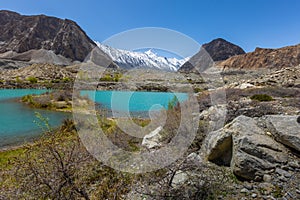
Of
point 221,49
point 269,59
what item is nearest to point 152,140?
point 269,59

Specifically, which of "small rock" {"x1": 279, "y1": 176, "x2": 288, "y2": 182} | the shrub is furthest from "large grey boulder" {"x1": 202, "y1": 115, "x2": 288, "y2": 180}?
the shrub

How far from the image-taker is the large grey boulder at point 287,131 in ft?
11.6

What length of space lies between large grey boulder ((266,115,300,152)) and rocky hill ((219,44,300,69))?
8463 cm

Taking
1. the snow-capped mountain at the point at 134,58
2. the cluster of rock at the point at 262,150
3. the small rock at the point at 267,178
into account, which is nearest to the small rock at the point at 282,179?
the cluster of rock at the point at 262,150

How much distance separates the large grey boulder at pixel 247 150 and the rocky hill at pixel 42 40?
149 m

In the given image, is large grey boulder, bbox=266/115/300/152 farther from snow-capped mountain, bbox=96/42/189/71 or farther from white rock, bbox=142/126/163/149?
white rock, bbox=142/126/163/149

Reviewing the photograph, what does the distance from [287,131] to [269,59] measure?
9776cm

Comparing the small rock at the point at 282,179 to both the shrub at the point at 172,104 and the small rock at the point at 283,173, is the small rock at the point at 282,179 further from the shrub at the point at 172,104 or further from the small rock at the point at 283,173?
the shrub at the point at 172,104

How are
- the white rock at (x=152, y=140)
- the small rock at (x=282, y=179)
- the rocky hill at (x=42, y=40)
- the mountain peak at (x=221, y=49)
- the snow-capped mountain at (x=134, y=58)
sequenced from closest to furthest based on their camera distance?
the small rock at (x=282, y=179) → the white rock at (x=152, y=140) → the snow-capped mountain at (x=134, y=58) → the rocky hill at (x=42, y=40) → the mountain peak at (x=221, y=49)

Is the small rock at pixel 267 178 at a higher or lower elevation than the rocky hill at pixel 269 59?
lower

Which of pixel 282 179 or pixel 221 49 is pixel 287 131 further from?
pixel 221 49

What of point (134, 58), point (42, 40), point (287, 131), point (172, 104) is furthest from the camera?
point (42, 40)

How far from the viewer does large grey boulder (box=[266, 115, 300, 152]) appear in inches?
140

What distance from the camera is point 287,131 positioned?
12.1 ft
